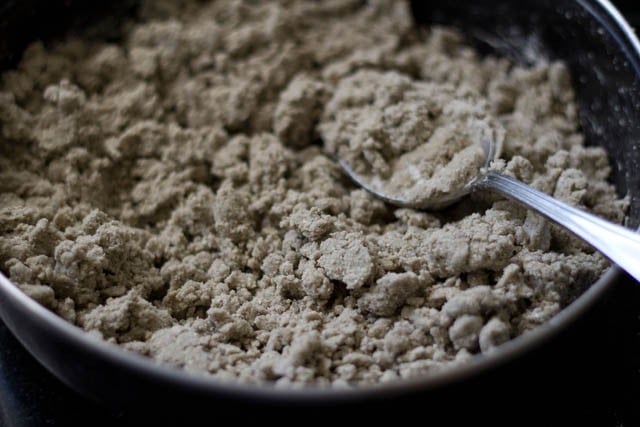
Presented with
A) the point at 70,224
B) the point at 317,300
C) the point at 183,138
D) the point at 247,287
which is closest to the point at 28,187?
the point at 70,224

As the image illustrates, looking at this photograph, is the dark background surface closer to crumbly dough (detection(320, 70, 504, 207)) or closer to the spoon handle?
the spoon handle

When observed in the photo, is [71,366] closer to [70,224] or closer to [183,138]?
[70,224]

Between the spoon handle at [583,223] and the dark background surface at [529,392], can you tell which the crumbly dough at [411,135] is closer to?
the spoon handle at [583,223]

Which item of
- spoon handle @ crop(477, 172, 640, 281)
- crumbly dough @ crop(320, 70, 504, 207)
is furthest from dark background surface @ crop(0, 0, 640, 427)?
crumbly dough @ crop(320, 70, 504, 207)

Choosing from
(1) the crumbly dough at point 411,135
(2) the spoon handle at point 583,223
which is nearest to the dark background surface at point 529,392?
(2) the spoon handle at point 583,223

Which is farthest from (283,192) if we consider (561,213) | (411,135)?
(561,213)

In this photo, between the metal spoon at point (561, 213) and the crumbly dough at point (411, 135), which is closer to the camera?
the metal spoon at point (561, 213)
